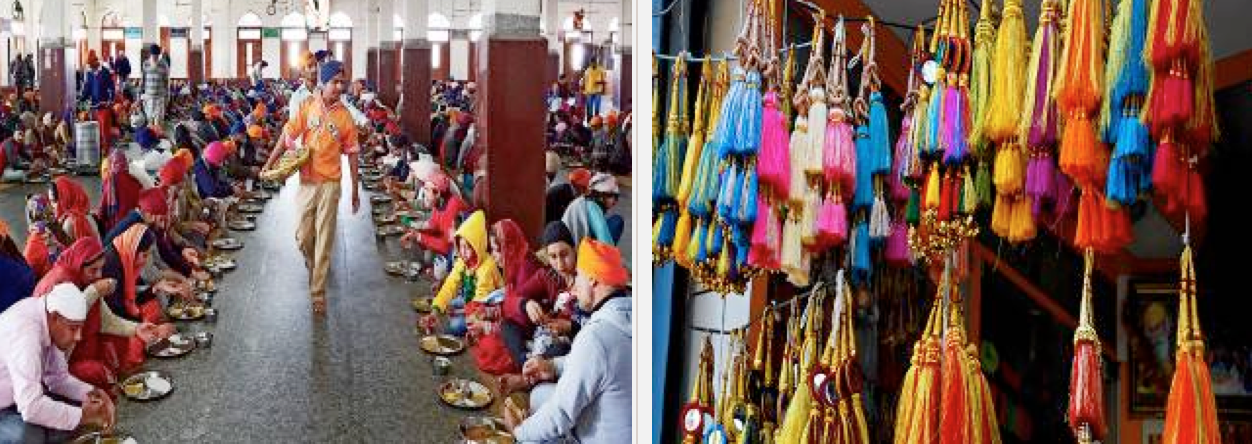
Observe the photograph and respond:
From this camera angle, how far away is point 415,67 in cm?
177

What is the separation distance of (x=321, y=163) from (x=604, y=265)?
19.2 inches

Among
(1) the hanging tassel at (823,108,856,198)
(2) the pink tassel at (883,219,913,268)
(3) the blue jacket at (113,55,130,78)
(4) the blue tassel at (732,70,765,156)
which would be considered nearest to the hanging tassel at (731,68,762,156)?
(4) the blue tassel at (732,70,765,156)

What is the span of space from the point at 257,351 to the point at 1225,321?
1.30 metres

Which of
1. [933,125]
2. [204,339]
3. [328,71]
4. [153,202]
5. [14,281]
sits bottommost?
[204,339]

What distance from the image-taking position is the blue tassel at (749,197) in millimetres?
1398

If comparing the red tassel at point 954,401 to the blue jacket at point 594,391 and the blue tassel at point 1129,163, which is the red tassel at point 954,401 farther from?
the blue jacket at point 594,391

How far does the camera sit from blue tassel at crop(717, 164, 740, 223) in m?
1.42

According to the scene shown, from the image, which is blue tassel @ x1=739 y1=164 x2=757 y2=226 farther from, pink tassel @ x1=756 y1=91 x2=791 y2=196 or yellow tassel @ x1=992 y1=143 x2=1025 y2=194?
yellow tassel @ x1=992 y1=143 x2=1025 y2=194

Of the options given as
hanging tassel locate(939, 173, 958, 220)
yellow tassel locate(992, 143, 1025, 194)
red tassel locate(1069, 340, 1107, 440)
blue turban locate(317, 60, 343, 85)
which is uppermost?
blue turban locate(317, 60, 343, 85)

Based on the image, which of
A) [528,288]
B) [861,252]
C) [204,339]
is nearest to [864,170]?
[861,252]

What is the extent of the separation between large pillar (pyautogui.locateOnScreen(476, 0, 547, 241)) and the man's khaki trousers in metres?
0.26

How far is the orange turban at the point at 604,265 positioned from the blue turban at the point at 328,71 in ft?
1.63

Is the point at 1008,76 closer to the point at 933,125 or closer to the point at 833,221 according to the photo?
the point at 933,125

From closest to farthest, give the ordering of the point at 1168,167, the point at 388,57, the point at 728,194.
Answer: the point at 1168,167 → the point at 728,194 → the point at 388,57
